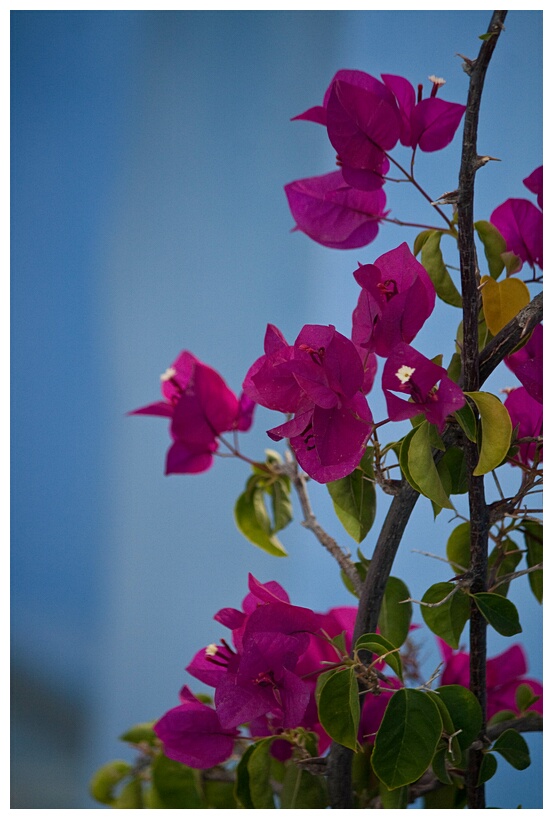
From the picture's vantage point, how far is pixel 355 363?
0.47 meters

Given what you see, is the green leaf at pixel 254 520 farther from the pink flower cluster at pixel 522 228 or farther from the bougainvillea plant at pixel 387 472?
the pink flower cluster at pixel 522 228

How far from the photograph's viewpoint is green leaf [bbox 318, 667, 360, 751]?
488 mm

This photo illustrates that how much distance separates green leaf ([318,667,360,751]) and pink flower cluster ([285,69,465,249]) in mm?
325

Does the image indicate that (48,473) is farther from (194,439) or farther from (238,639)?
(238,639)

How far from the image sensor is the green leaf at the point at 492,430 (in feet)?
1.48

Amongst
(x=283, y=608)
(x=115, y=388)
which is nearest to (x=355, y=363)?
(x=283, y=608)

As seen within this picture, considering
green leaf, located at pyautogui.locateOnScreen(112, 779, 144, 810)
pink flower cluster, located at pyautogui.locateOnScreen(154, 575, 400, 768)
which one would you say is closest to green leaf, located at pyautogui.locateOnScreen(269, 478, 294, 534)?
pink flower cluster, located at pyautogui.locateOnScreen(154, 575, 400, 768)

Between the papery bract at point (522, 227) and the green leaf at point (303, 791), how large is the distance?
17.9 inches

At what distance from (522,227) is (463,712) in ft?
1.26

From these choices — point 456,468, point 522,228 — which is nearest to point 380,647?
point 456,468

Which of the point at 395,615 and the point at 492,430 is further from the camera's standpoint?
the point at 395,615

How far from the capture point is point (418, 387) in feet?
1.50

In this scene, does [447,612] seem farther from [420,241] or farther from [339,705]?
[420,241]
